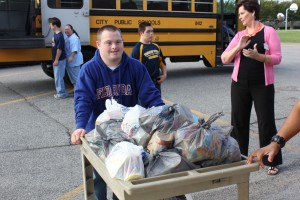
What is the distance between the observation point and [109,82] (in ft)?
9.23

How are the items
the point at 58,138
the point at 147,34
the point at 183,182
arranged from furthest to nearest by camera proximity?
the point at 58,138
the point at 147,34
the point at 183,182

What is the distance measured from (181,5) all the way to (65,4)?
312 centimetres

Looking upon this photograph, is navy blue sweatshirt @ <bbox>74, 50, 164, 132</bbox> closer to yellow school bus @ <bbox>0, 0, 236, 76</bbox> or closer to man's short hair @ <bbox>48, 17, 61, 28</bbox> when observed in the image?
man's short hair @ <bbox>48, 17, 61, 28</bbox>

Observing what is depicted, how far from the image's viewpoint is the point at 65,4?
8.90 m

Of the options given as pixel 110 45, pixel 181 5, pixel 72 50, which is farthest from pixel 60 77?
pixel 110 45

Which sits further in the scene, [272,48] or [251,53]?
[272,48]

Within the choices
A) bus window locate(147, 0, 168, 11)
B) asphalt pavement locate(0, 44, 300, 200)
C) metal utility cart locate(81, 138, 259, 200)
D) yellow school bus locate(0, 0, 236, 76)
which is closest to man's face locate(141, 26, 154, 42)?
asphalt pavement locate(0, 44, 300, 200)

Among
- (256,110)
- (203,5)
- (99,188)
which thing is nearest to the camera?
(99,188)

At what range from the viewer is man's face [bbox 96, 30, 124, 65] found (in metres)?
2.68

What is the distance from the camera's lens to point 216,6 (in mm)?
11055

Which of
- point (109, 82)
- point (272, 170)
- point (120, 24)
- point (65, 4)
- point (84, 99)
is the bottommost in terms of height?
point (272, 170)

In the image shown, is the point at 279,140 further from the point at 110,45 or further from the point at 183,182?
the point at 110,45

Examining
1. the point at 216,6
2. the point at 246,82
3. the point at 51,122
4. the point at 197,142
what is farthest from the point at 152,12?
the point at 197,142

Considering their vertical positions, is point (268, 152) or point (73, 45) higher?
point (73, 45)
